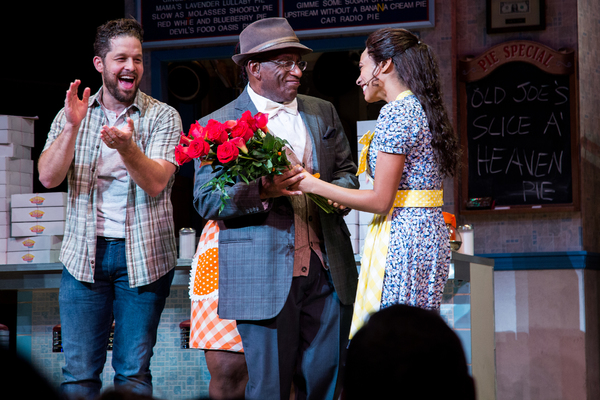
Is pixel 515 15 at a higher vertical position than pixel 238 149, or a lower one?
higher

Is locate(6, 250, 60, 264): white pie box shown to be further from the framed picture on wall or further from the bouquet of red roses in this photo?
the framed picture on wall

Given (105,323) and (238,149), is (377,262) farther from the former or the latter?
(105,323)

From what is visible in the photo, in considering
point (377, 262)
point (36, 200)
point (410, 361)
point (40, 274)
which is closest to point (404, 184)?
point (377, 262)

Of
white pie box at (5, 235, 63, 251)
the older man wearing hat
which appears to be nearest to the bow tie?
the older man wearing hat

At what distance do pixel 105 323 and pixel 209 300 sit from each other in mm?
396

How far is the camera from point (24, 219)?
3754 mm

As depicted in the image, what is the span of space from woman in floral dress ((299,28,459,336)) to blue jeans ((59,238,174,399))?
771 millimetres

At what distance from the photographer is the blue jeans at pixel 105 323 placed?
8.26 ft

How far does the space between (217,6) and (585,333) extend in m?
3.92

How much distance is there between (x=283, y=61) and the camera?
2.46m

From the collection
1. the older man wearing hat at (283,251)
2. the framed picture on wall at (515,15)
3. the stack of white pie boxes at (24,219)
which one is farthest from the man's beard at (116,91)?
the framed picture on wall at (515,15)

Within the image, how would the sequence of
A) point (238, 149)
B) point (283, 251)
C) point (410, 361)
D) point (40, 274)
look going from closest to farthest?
point (410, 361)
point (238, 149)
point (283, 251)
point (40, 274)

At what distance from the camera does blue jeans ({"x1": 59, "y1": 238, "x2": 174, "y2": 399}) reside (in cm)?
252

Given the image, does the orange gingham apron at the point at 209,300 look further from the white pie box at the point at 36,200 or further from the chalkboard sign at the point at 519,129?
the chalkboard sign at the point at 519,129
